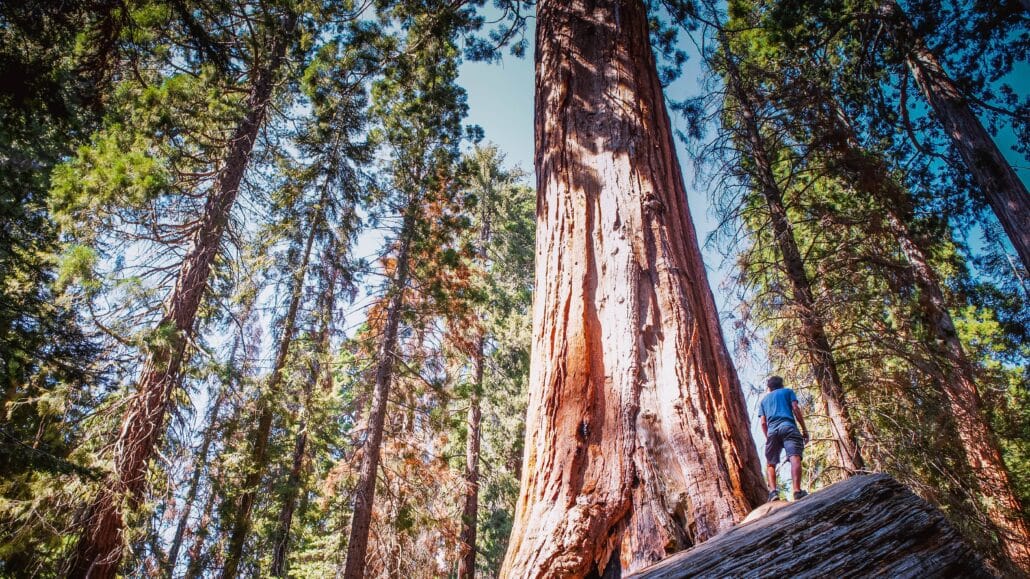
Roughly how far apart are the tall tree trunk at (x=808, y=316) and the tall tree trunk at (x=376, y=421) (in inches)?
274

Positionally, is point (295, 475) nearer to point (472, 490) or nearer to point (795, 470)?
point (472, 490)

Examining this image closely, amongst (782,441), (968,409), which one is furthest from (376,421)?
(968,409)

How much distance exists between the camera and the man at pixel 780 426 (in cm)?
411

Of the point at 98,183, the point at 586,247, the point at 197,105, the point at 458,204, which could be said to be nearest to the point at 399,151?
the point at 458,204

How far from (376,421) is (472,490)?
188 inches

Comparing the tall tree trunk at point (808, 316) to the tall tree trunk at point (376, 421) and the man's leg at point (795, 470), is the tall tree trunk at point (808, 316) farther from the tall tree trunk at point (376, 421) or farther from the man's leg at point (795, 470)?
the tall tree trunk at point (376, 421)

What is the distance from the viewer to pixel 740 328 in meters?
6.42

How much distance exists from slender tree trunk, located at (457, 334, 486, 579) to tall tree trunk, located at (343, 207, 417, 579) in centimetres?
232

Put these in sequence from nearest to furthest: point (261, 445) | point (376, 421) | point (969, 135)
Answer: point (969, 135), point (376, 421), point (261, 445)

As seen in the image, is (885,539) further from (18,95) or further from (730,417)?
(18,95)

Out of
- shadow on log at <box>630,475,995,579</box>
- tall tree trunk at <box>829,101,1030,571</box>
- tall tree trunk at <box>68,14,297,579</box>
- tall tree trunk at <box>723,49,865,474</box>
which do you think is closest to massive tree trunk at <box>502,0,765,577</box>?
shadow on log at <box>630,475,995,579</box>

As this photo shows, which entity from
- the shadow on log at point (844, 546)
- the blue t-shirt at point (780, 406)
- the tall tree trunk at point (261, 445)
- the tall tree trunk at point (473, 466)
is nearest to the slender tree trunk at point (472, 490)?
the tall tree trunk at point (473, 466)

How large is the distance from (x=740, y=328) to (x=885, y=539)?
19.0 ft

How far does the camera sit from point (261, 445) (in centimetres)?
918
